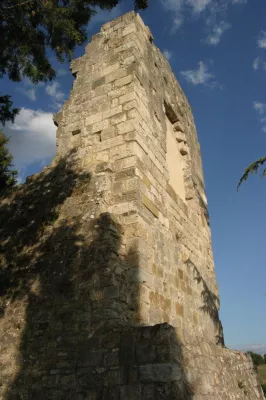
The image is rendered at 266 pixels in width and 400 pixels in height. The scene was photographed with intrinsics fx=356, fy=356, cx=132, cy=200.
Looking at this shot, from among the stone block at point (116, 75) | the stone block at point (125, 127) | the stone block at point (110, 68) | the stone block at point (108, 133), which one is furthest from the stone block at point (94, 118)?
the stone block at point (110, 68)

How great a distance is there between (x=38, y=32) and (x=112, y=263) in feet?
13.7

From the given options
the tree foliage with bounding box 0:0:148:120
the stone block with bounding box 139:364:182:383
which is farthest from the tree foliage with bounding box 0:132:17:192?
the stone block with bounding box 139:364:182:383

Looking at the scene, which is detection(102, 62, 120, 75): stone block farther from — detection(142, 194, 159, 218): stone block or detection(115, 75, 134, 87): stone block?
detection(142, 194, 159, 218): stone block

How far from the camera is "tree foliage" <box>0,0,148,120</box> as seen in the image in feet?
17.7

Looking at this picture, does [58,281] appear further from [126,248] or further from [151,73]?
[151,73]

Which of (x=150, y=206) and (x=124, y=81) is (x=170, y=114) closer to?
(x=124, y=81)

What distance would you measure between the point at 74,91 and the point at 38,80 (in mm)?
638

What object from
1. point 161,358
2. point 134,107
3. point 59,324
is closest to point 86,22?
point 134,107

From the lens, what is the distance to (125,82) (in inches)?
A: 218

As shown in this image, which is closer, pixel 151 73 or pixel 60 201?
pixel 60 201

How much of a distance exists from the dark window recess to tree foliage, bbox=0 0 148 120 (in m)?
1.86

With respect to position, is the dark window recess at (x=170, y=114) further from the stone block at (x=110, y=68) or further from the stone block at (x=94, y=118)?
the stone block at (x=94, y=118)

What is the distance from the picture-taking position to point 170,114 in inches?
289

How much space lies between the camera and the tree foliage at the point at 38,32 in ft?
17.7
